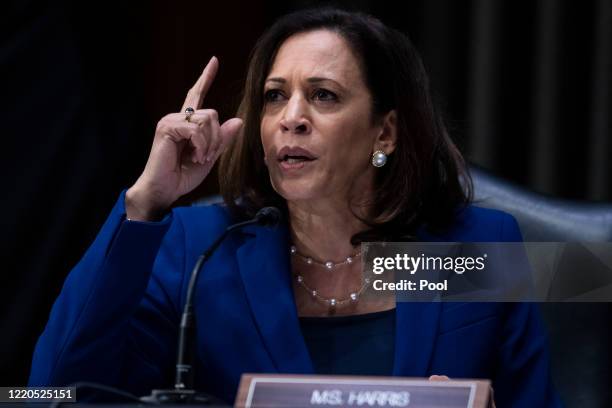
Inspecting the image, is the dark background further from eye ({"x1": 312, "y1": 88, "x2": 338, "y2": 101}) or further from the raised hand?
the raised hand

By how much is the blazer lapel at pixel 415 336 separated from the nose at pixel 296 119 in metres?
0.32

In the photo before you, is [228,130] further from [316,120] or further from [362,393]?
[362,393]

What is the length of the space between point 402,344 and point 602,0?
3.95ft

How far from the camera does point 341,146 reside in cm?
171

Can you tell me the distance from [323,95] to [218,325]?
417 millimetres

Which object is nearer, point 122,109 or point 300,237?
point 300,237

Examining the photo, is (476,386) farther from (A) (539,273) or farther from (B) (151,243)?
(A) (539,273)

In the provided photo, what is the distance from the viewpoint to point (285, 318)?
162 cm

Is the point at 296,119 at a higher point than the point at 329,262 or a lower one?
higher

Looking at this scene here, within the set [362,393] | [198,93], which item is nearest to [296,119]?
[198,93]

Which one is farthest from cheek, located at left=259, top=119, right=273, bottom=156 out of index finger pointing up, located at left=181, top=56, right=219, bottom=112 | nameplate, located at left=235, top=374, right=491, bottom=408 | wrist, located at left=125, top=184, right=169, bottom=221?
nameplate, located at left=235, top=374, right=491, bottom=408

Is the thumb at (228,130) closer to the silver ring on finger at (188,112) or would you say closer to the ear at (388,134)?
the silver ring on finger at (188,112)

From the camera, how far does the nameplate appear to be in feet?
3.40

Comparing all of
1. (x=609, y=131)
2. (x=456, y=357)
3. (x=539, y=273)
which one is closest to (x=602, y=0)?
(x=609, y=131)
